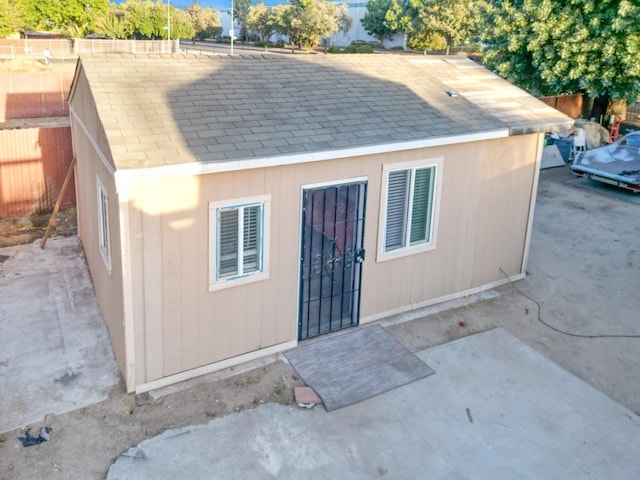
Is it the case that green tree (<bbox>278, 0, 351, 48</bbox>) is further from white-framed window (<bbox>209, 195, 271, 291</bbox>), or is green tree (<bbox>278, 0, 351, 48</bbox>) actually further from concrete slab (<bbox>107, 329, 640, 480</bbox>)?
concrete slab (<bbox>107, 329, 640, 480</bbox>)

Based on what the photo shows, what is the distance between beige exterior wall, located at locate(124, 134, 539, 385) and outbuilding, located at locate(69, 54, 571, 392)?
0.8 inches

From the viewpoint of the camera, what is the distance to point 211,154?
6324 mm

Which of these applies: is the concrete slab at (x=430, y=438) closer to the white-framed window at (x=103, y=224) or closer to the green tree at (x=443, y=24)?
the white-framed window at (x=103, y=224)

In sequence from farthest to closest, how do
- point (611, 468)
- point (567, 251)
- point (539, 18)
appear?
point (539, 18) < point (567, 251) < point (611, 468)

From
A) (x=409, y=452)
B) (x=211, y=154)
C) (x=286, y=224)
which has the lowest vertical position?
(x=409, y=452)

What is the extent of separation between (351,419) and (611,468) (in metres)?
2.57

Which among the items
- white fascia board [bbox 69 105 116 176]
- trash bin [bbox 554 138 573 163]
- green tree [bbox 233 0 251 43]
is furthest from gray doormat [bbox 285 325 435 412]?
green tree [bbox 233 0 251 43]

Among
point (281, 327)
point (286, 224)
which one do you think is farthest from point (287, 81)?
point (281, 327)

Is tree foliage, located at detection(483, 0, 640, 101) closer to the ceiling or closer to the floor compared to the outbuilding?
closer to the ceiling

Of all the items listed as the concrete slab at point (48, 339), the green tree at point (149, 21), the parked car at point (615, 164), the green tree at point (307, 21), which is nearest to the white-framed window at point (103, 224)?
the concrete slab at point (48, 339)

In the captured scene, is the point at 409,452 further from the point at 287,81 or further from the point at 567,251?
the point at 567,251

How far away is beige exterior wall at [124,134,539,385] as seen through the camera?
628 cm

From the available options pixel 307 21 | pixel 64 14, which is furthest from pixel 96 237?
pixel 307 21

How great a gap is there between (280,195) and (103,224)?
2320mm
